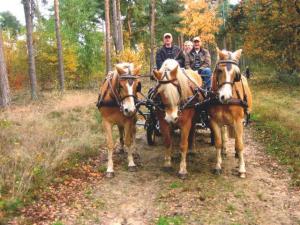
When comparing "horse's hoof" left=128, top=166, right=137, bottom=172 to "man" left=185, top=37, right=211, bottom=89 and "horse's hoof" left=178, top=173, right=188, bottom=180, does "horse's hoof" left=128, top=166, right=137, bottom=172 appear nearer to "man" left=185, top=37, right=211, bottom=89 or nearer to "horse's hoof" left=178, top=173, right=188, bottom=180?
"horse's hoof" left=178, top=173, right=188, bottom=180

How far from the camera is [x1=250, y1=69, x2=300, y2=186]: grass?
9.11 metres

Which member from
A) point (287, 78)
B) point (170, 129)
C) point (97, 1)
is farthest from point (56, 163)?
point (97, 1)

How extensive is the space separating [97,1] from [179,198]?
30326 mm

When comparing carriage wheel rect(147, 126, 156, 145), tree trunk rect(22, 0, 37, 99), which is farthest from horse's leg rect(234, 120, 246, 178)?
tree trunk rect(22, 0, 37, 99)

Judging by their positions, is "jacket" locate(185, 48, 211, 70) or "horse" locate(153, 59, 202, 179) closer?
"horse" locate(153, 59, 202, 179)

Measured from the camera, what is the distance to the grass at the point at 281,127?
9.11 m

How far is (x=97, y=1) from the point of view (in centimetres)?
3469

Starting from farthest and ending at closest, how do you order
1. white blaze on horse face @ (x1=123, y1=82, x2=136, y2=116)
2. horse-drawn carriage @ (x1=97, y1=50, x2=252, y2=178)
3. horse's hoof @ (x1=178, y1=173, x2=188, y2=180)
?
horse's hoof @ (x1=178, y1=173, x2=188, y2=180)
white blaze on horse face @ (x1=123, y1=82, x2=136, y2=116)
horse-drawn carriage @ (x1=97, y1=50, x2=252, y2=178)

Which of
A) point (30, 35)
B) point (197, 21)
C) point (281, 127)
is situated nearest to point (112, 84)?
point (281, 127)

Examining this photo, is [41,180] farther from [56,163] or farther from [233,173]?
[233,173]

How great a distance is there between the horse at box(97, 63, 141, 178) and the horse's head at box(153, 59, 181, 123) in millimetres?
536

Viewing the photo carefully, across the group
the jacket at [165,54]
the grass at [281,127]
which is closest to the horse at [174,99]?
the jacket at [165,54]

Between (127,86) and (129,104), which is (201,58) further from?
(129,104)

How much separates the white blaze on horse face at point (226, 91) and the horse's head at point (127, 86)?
1.65 meters
